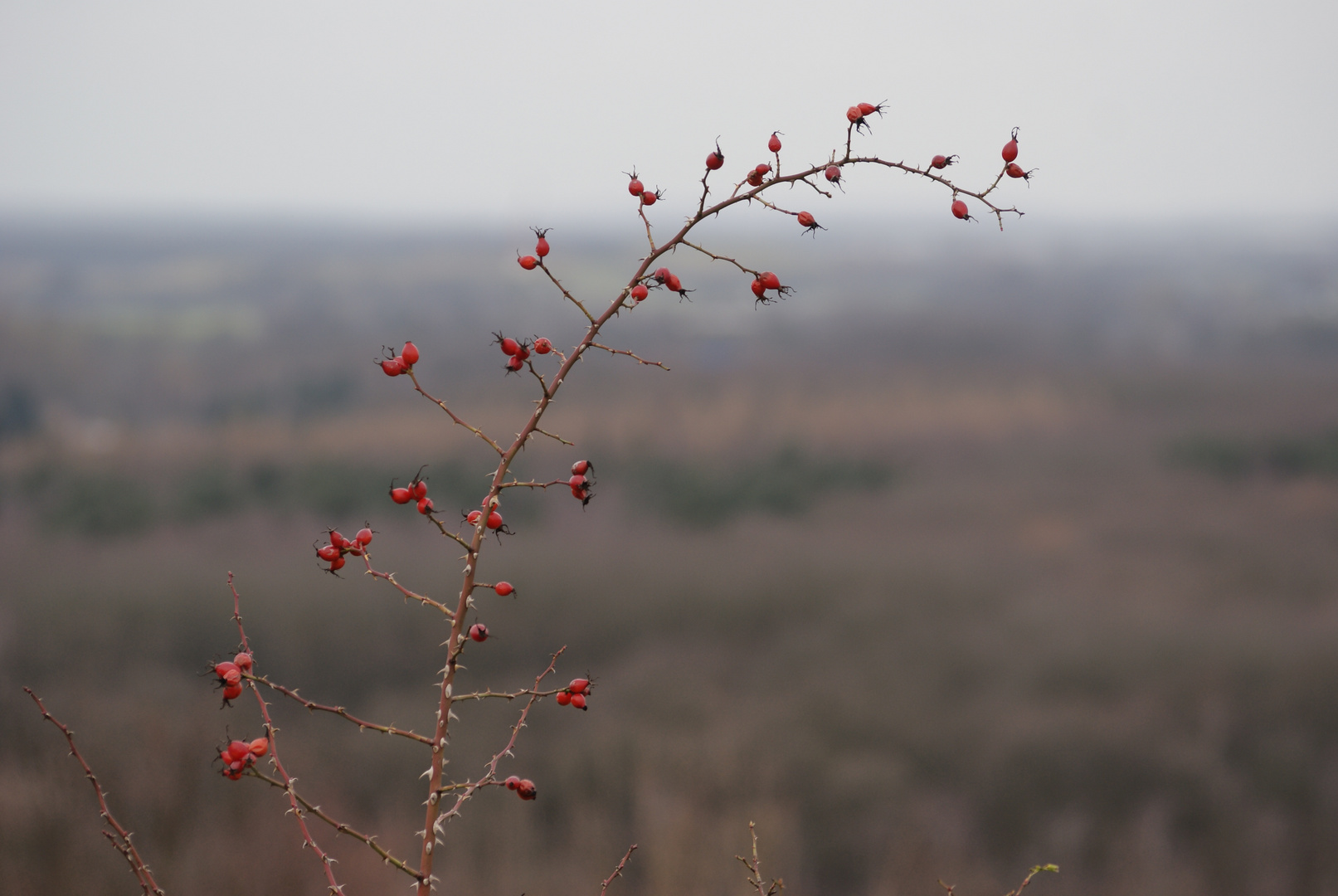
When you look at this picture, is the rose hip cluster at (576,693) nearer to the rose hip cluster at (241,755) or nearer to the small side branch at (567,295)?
the rose hip cluster at (241,755)

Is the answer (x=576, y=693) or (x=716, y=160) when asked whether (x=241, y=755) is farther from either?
(x=716, y=160)

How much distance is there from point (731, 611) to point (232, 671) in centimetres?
2911

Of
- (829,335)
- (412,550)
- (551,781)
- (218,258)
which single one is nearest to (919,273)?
(829,335)

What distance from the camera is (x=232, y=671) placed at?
153 centimetres

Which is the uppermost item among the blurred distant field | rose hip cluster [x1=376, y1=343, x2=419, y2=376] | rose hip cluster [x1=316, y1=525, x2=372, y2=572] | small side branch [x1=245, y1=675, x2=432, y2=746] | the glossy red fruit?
the glossy red fruit

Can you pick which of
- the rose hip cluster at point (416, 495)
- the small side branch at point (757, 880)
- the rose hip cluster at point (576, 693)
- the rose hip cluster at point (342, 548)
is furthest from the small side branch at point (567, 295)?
the small side branch at point (757, 880)

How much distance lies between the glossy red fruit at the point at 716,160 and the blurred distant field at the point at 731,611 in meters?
2.20

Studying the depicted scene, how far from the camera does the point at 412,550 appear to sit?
111 feet

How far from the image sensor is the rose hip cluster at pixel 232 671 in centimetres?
153

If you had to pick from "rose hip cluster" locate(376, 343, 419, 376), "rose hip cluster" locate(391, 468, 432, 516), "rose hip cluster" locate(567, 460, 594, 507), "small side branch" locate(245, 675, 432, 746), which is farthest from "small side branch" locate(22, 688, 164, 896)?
"rose hip cluster" locate(567, 460, 594, 507)

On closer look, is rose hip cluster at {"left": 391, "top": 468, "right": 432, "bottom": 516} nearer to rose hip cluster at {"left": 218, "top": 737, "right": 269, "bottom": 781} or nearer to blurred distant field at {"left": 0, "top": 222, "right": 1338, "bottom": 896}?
rose hip cluster at {"left": 218, "top": 737, "right": 269, "bottom": 781}

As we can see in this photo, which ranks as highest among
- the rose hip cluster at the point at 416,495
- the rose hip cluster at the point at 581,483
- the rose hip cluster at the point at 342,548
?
the rose hip cluster at the point at 581,483

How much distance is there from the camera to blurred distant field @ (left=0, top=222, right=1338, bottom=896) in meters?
18.4

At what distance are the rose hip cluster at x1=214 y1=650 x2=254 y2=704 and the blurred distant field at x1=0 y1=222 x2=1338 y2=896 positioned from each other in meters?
2.72
